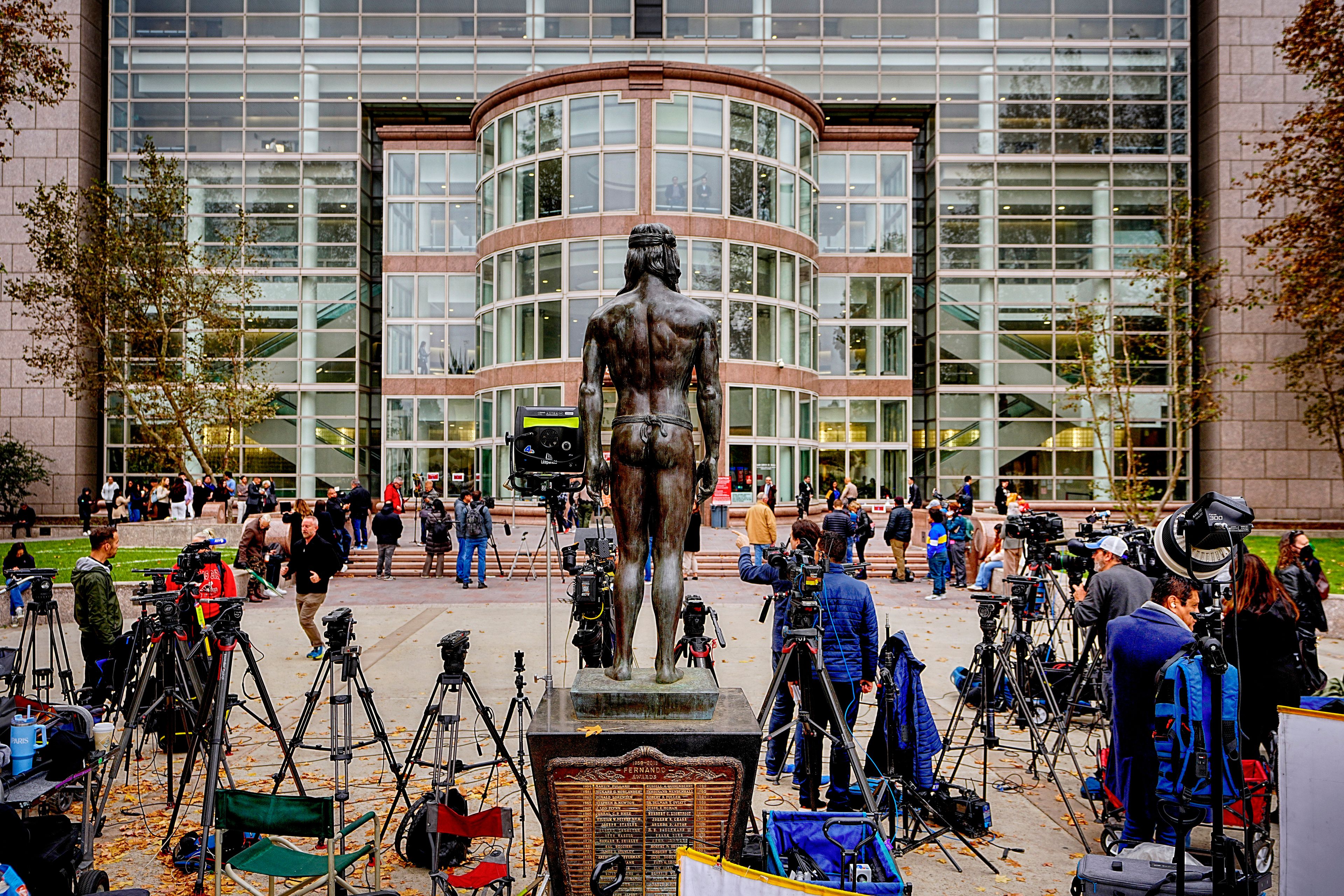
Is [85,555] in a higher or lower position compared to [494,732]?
lower

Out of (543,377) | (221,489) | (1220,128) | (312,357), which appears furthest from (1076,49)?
(221,489)

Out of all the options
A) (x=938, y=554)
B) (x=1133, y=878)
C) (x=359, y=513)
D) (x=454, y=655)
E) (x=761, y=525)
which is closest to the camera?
(x=1133, y=878)

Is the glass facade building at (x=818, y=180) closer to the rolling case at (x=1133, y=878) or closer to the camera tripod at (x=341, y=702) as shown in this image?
the camera tripod at (x=341, y=702)

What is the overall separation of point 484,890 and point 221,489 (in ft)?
87.5

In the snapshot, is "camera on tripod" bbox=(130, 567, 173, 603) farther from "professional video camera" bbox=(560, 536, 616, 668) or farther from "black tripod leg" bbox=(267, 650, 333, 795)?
"professional video camera" bbox=(560, 536, 616, 668)

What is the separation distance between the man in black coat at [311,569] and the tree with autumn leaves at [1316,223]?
24469mm

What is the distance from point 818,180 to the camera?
32250 mm

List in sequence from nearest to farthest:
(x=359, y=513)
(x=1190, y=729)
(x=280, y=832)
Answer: (x=280, y=832)
(x=1190, y=729)
(x=359, y=513)

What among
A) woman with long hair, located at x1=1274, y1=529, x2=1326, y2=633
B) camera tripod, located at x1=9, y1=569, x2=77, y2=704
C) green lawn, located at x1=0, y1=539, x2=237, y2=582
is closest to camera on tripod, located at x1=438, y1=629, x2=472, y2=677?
camera tripod, located at x1=9, y1=569, x2=77, y2=704

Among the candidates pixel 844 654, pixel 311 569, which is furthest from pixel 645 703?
pixel 311 569

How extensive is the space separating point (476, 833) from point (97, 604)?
→ 16.8 ft

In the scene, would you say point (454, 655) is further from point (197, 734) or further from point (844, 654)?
point (844, 654)

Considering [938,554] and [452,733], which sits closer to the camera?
[452,733]

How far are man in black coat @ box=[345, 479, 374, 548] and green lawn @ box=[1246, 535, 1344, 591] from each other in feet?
64.5
